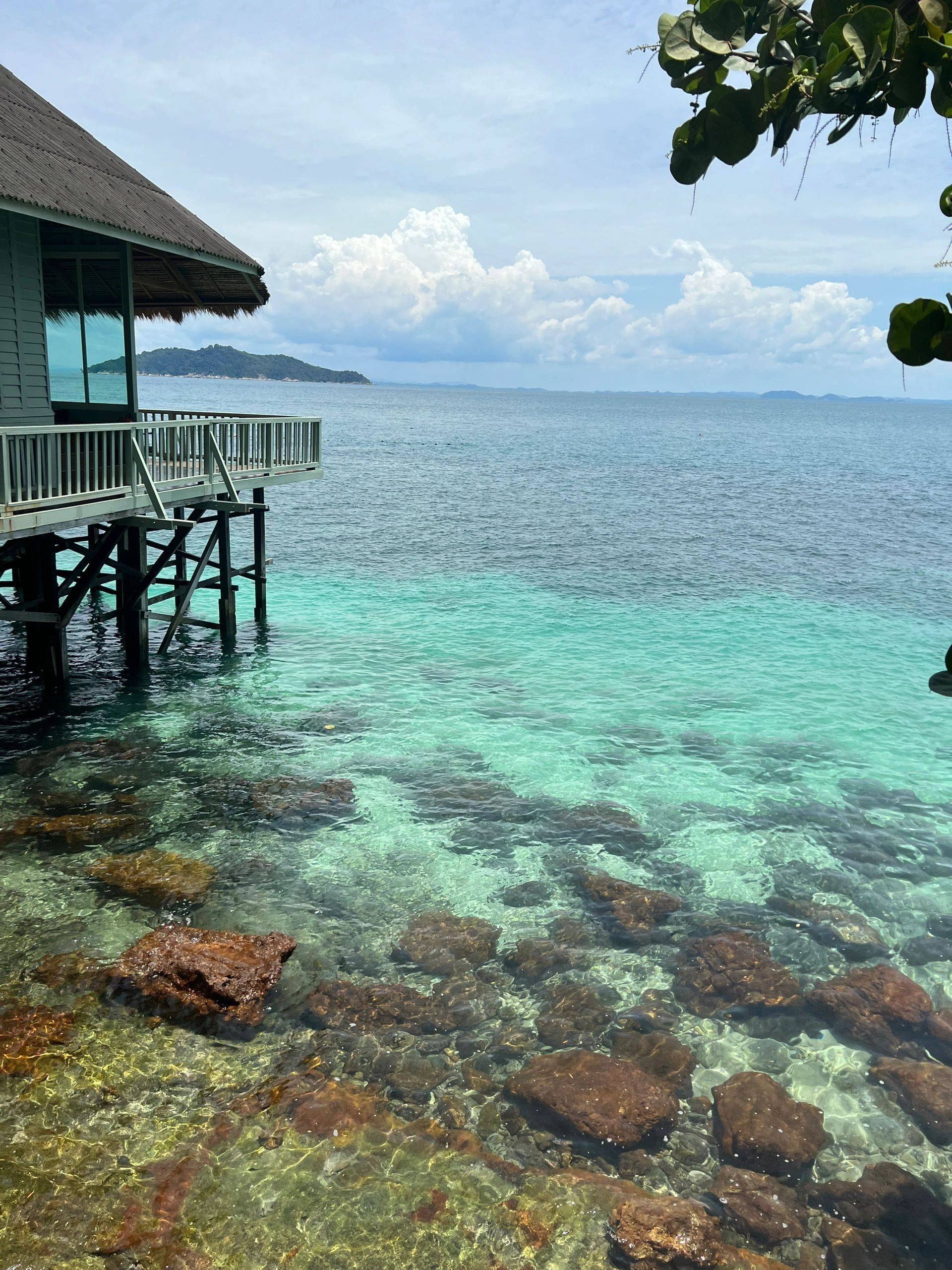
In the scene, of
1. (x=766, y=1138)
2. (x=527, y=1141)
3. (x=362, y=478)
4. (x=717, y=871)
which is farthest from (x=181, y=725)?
(x=362, y=478)

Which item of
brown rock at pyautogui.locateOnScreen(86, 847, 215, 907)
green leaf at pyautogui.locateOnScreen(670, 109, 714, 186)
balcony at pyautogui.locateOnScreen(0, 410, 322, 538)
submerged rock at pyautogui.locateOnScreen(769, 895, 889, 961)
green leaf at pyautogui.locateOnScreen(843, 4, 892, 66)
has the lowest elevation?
submerged rock at pyautogui.locateOnScreen(769, 895, 889, 961)

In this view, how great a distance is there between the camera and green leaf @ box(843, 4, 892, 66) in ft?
12.3

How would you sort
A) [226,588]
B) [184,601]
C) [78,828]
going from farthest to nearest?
[226,588] < [184,601] < [78,828]

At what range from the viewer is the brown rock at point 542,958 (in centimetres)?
912

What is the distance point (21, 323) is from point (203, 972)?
935 cm

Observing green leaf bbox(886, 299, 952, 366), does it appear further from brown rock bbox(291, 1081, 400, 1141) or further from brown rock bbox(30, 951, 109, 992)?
brown rock bbox(30, 951, 109, 992)

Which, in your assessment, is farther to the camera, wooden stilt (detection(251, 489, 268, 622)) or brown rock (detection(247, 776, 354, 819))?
wooden stilt (detection(251, 489, 268, 622))

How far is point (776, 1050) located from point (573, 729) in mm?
8152

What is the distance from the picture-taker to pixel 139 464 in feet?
42.7

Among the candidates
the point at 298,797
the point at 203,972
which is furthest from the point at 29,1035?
the point at 298,797

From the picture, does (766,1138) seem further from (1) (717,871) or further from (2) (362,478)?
(2) (362,478)

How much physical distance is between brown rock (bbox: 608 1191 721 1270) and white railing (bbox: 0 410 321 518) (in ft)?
29.7

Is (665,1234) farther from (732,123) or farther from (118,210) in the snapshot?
(118,210)

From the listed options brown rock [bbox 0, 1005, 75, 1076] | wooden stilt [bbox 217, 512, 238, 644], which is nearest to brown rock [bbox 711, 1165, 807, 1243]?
brown rock [bbox 0, 1005, 75, 1076]
